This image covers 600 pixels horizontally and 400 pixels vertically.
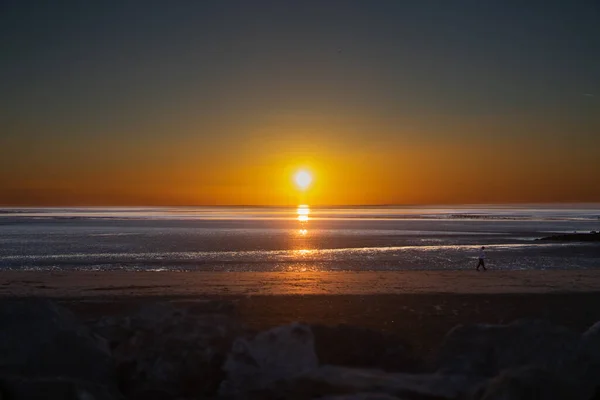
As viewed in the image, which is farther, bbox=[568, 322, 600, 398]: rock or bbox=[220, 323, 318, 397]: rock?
bbox=[220, 323, 318, 397]: rock

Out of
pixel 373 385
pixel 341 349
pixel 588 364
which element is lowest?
pixel 373 385

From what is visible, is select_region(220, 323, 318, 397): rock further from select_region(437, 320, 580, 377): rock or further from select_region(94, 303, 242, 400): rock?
select_region(437, 320, 580, 377): rock

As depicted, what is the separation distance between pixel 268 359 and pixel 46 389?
2.86m

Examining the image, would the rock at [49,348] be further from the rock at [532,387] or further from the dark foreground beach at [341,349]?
the rock at [532,387]

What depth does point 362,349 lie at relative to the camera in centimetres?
894

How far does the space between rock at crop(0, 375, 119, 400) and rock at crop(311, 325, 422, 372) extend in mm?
3398

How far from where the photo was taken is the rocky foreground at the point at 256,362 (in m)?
6.84

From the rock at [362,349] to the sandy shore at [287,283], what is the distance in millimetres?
6507

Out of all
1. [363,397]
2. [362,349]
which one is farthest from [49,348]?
[362,349]

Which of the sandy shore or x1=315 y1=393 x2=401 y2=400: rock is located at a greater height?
the sandy shore

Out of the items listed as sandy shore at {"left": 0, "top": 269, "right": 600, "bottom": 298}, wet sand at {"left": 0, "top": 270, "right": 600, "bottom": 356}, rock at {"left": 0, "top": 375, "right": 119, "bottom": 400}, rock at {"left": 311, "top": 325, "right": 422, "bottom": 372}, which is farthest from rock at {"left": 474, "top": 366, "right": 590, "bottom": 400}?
sandy shore at {"left": 0, "top": 269, "right": 600, "bottom": 298}

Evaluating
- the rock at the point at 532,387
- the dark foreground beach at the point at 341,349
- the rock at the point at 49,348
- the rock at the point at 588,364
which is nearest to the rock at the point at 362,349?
the dark foreground beach at the point at 341,349

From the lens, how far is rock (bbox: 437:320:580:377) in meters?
7.62

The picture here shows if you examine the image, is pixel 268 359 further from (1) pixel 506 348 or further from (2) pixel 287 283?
(2) pixel 287 283
